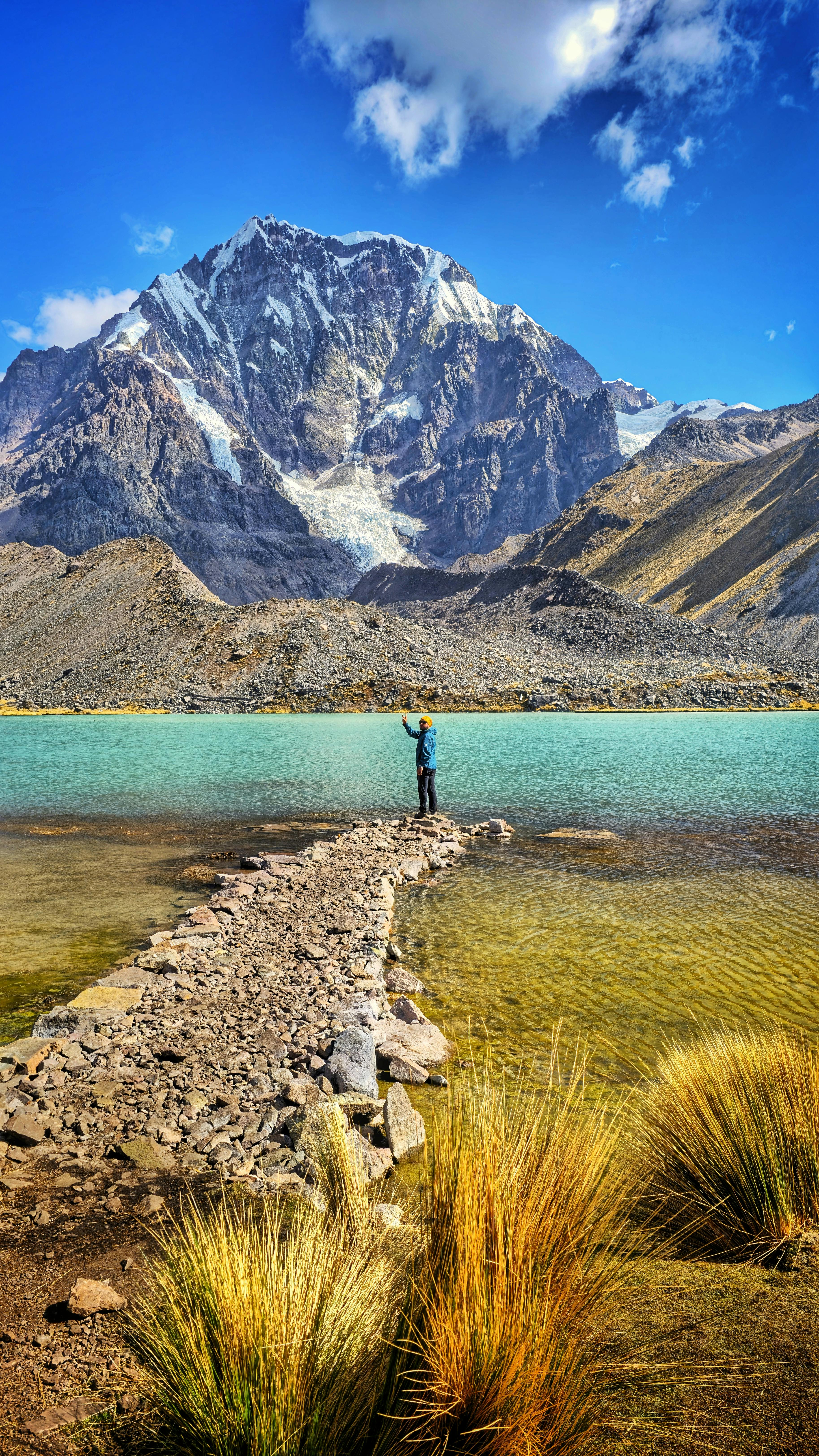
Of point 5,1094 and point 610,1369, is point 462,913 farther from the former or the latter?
point 610,1369

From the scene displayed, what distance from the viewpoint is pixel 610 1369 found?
8.43 ft

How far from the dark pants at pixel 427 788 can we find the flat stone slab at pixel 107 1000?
1207cm

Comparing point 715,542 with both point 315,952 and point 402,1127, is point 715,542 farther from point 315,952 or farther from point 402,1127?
point 402,1127

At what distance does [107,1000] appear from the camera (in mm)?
8102

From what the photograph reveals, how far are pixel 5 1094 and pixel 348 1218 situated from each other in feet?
12.7

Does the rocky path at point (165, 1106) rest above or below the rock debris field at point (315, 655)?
below

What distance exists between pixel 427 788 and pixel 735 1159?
16.5 m

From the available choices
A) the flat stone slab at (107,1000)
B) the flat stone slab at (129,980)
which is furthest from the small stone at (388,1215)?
the flat stone slab at (129,980)

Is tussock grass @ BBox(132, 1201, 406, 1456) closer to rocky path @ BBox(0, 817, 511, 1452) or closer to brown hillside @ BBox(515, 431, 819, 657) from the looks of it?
rocky path @ BBox(0, 817, 511, 1452)

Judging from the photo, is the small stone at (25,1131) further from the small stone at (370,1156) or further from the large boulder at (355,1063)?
the small stone at (370,1156)

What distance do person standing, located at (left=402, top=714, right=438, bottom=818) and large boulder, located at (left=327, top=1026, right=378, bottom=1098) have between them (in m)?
11.8

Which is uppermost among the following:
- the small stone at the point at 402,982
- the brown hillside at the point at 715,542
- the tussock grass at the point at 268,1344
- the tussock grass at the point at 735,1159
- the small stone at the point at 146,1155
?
the brown hillside at the point at 715,542

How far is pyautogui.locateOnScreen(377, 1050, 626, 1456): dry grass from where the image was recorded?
2.24 m

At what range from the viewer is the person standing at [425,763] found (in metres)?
19.0
